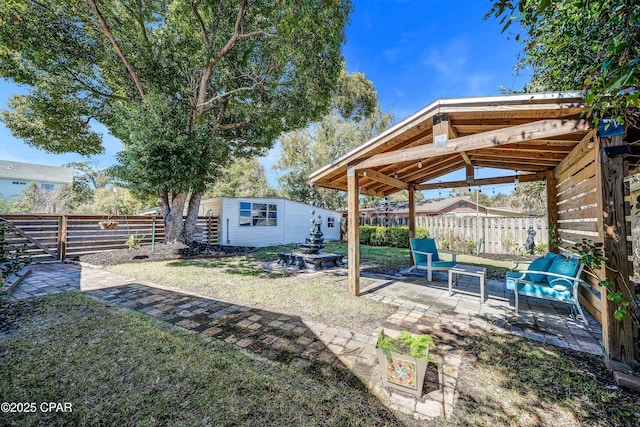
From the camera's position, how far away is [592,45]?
110 inches

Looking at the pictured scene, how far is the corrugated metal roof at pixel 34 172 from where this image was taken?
918 inches

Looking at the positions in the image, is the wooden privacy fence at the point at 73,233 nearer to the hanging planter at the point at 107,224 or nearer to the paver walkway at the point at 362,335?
the hanging planter at the point at 107,224

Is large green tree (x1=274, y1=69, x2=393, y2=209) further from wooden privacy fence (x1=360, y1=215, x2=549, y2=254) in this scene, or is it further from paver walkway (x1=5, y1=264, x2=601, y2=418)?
paver walkway (x1=5, y1=264, x2=601, y2=418)

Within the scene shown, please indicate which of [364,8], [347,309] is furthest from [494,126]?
[364,8]

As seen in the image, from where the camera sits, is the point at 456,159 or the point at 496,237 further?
the point at 496,237

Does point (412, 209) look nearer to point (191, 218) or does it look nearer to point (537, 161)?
point (537, 161)

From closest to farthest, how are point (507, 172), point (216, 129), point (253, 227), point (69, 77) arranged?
point (507, 172) → point (69, 77) → point (216, 129) → point (253, 227)

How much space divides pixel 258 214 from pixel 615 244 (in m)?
12.2

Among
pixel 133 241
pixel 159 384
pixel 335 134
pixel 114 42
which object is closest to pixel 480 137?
pixel 159 384

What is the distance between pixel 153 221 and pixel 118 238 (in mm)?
1276

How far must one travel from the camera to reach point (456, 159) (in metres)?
5.45

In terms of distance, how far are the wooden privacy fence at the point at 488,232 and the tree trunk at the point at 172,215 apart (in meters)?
10.7

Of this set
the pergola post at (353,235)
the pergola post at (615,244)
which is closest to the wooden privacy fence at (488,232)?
the pergola post at (353,235)

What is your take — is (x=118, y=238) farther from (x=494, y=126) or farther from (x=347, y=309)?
(x=494, y=126)
